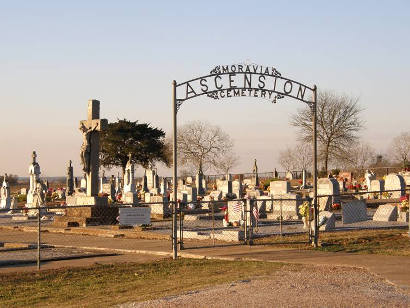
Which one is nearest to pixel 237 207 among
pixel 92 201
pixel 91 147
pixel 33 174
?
pixel 92 201

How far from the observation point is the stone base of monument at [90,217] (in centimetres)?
2840

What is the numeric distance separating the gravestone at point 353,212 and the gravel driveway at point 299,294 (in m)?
12.3

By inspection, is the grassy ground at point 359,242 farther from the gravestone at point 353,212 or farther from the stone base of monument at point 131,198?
the stone base of monument at point 131,198

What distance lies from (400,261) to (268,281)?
4.26 meters

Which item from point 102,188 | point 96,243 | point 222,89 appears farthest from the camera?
Result: point 102,188

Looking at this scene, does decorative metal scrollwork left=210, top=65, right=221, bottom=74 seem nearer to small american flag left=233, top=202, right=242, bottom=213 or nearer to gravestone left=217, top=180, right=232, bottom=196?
small american flag left=233, top=202, right=242, bottom=213

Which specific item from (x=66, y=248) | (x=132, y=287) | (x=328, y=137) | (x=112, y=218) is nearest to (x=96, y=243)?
(x=66, y=248)

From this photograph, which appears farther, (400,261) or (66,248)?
(66,248)

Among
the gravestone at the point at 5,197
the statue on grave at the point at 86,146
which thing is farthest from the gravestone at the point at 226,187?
the statue on grave at the point at 86,146

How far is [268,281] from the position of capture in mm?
12875

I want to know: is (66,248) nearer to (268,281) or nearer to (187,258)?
(187,258)

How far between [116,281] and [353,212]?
1403cm

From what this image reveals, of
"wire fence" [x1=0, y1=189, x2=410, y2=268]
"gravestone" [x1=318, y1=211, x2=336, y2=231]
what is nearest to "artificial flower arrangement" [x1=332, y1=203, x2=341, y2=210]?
"wire fence" [x1=0, y1=189, x2=410, y2=268]

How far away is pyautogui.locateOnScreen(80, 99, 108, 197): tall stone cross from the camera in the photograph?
1186 inches
